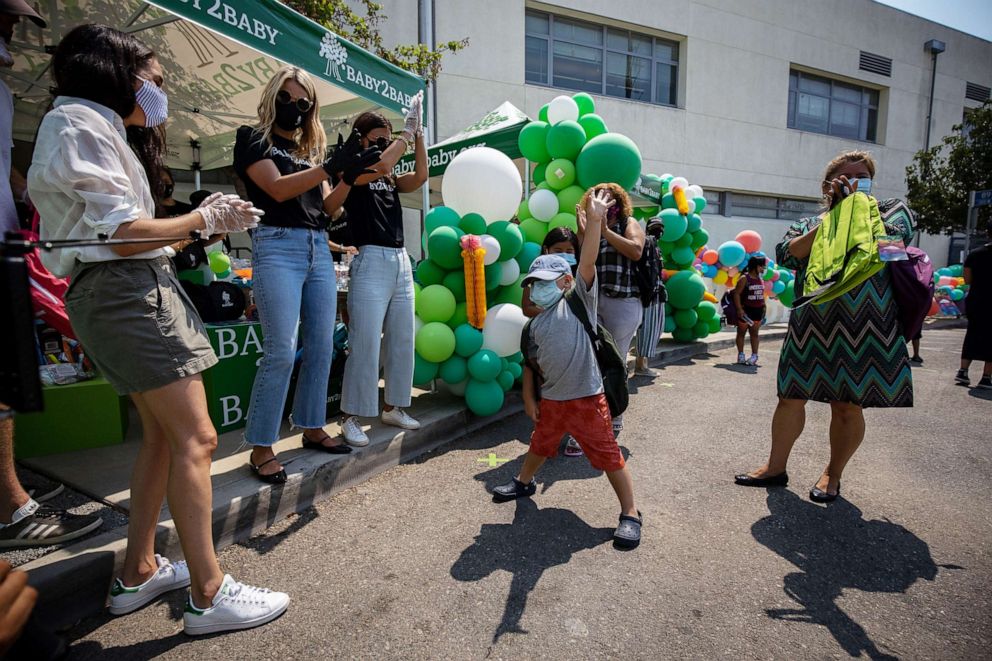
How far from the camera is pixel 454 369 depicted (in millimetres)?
3826

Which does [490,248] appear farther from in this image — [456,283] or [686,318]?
[686,318]

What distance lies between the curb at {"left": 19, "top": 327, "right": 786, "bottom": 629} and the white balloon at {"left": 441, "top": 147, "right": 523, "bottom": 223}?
158cm

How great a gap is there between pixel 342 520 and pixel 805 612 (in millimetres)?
2060

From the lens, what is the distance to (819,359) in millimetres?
2787

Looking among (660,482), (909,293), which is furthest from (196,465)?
(909,293)

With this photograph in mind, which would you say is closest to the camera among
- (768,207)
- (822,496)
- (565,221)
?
(822,496)

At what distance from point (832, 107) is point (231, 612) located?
21364mm

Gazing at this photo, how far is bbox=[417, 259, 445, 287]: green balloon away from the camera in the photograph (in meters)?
3.89

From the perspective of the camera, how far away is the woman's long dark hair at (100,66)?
5.17 ft

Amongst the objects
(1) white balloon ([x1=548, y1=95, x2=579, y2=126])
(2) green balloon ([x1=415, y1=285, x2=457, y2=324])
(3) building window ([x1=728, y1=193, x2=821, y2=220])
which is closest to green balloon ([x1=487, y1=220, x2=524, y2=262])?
(2) green balloon ([x1=415, y1=285, x2=457, y2=324])

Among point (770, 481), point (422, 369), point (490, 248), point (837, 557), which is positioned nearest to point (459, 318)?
point (422, 369)

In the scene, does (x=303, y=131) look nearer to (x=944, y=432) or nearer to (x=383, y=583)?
(x=383, y=583)

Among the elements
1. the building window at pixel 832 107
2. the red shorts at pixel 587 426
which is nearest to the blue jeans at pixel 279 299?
the red shorts at pixel 587 426

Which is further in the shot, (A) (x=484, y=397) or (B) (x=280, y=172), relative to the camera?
→ (A) (x=484, y=397)
